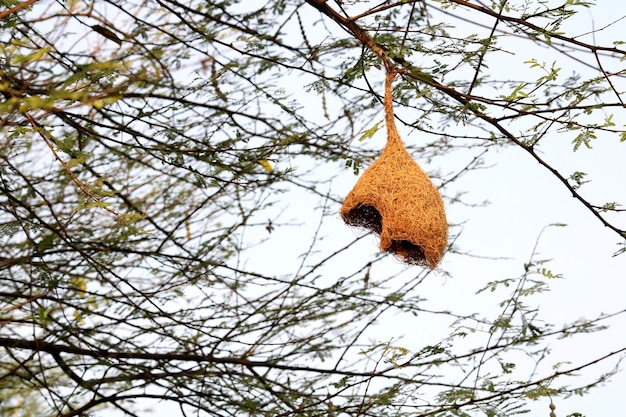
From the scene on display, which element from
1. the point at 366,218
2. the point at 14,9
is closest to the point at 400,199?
the point at 366,218

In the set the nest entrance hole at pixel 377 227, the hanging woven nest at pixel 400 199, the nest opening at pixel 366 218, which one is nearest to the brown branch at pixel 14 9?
the hanging woven nest at pixel 400 199

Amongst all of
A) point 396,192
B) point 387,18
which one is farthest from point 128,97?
point 396,192

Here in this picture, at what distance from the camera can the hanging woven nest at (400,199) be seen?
2.48 meters

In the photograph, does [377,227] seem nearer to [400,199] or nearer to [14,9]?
[400,199]

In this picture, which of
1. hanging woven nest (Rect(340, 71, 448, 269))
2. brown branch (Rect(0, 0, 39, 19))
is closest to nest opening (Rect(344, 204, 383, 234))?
hanging woven nest (Rect(340, 71, 448, 269))

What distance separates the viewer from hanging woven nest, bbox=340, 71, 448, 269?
2482mm

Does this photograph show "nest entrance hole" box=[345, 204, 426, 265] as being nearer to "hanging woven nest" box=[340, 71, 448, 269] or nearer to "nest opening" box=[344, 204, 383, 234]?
"nest opening" box=[344, 204, 383, 234]

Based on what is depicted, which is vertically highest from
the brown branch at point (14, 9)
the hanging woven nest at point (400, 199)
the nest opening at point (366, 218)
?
the nest opening at point (366, 218)

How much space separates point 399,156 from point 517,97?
1.35 ft

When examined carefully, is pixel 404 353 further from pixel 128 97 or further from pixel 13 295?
pixel 128 97

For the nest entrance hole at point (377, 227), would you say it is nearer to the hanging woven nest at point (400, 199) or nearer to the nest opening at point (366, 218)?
the nest opening at point (366, 218)

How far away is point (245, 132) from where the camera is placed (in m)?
3.47

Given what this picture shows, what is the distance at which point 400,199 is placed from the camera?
249 cm

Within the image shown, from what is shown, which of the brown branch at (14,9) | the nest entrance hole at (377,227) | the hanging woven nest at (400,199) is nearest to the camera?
the brown branch at (14,9)
